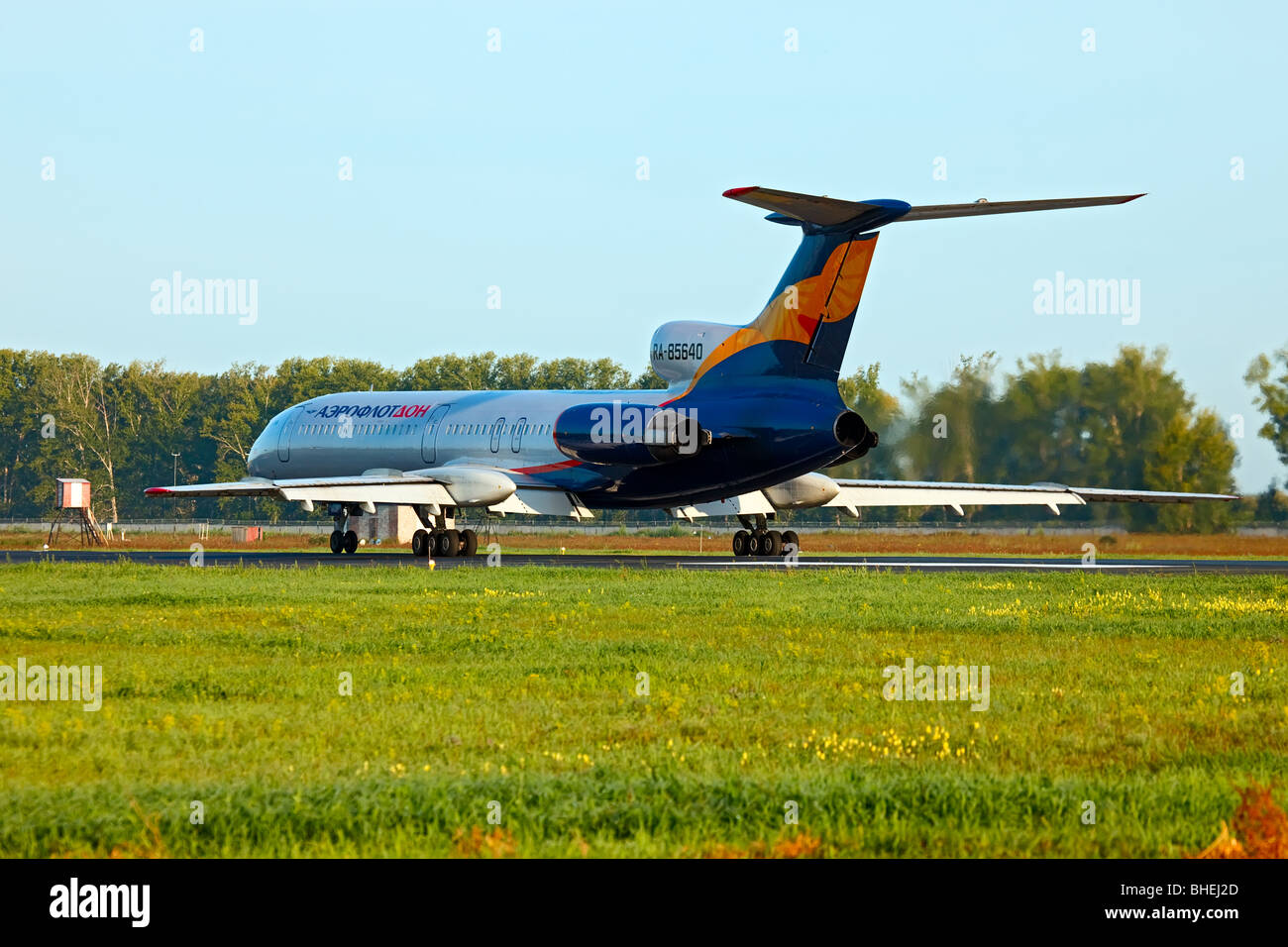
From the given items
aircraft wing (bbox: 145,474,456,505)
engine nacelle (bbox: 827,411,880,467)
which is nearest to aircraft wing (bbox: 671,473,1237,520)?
aircraft wing (bbox: 145,474,456,505)

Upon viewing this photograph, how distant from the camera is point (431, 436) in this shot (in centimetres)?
4284

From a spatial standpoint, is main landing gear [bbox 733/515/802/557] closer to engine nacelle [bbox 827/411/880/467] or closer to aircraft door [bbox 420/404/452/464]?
aircraft door [bbox 420/404/452/464]

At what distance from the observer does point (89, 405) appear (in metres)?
111

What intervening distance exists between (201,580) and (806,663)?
15.0 m

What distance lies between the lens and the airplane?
98.2 ft

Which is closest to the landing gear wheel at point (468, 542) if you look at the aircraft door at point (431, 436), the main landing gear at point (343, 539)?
the aircraft door at point (431, 436)

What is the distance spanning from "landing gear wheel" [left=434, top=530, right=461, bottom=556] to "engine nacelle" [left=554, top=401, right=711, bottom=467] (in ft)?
15.5

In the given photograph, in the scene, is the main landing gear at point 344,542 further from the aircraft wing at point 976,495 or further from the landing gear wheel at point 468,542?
the aircraft wing at point 976,495

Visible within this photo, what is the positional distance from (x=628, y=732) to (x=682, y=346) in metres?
24.8

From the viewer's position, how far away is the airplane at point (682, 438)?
1178 inches

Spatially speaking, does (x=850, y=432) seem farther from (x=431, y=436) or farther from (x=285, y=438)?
(x=285, y=438)

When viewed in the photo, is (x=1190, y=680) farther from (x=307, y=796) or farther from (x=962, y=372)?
(x=962, y=372)

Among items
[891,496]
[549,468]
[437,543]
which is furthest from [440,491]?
[891,496]

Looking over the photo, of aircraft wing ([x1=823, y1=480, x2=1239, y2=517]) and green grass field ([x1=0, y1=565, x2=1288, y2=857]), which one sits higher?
aircraft wing ([x1=823, y1=480, x2=1239, y2=517])
